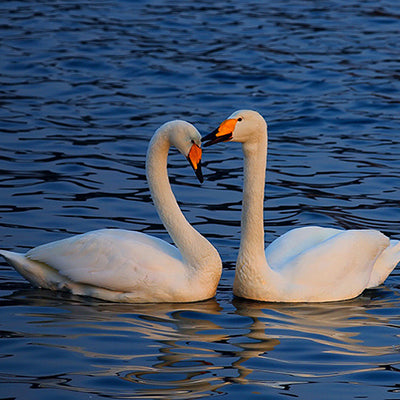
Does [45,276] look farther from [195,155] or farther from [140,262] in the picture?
[195,155]

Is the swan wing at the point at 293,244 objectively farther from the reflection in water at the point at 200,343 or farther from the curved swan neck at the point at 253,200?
the reflection in water at the point at 200,343

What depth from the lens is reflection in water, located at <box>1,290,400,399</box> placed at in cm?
629

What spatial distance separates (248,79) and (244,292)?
8239 millimetres

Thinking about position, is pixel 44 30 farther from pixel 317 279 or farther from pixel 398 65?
pixel 317 279

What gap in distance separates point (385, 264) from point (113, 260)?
230 centimetres

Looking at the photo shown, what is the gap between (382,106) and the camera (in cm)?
1438

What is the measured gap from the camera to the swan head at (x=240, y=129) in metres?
7.63

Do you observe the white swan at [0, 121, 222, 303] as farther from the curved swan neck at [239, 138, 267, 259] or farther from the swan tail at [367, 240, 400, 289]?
the swan tail at [367, 240, 400, 289]

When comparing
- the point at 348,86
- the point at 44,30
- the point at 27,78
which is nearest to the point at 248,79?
the point at 348,86

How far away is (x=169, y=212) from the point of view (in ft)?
26.8

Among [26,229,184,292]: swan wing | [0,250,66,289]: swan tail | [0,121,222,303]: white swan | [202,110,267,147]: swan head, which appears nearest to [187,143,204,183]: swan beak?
[0,121,222,303]: white swan

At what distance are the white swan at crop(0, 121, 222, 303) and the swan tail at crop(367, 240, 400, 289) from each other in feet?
4.47

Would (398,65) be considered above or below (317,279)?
above

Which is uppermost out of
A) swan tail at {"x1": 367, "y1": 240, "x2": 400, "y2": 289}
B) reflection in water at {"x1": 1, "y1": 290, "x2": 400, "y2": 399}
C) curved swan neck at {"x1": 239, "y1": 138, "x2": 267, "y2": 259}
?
curved swan neck at {"x1": 239, "y1": 138, "x2": 267, "y2": 259}
